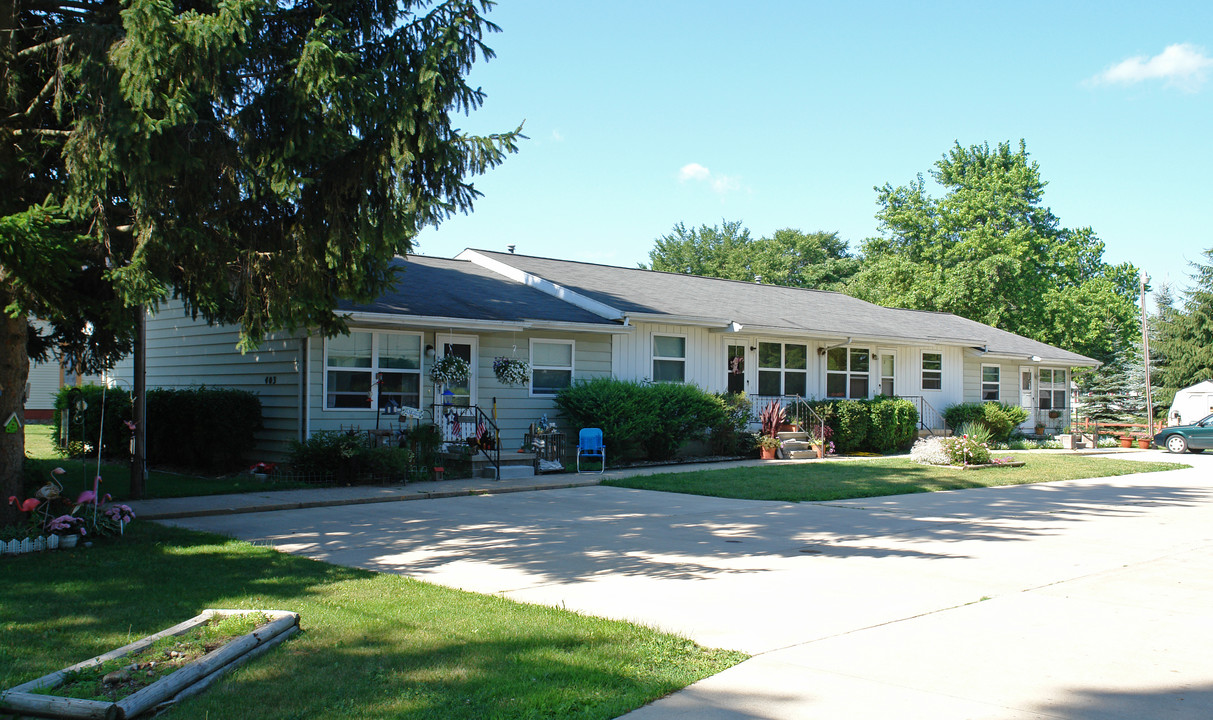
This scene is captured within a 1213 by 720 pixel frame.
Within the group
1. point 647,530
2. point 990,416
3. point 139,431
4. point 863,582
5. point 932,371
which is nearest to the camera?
point 863,582

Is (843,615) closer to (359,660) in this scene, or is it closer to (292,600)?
(359,660)

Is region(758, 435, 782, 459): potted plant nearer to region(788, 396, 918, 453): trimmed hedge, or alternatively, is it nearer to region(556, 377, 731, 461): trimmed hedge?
region(556, 377, 731, 461): trimmed hedge

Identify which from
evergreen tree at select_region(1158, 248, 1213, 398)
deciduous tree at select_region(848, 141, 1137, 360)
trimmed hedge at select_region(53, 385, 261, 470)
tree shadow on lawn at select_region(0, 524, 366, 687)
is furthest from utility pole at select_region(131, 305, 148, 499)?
evergreen tree at select_region(1158, 248, 1213, 398)

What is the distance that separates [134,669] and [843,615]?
4579mm

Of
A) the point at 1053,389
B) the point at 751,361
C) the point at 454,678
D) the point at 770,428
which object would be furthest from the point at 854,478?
the point at 1053,389

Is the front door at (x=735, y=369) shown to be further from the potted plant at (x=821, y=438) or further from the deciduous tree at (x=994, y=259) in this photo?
the deciduous tree at (x=994, y=259)

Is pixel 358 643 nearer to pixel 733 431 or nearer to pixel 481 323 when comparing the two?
pixel 481 323

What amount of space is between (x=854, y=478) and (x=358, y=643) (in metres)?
12.5

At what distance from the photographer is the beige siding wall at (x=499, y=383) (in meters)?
15.3

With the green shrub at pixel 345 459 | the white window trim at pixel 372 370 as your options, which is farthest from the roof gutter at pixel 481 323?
the green shrub at pixel 345 459

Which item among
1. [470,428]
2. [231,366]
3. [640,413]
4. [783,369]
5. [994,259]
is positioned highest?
[994,259]

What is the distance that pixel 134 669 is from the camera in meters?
4.64

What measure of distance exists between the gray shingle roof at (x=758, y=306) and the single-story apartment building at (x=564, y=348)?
10 centimetres

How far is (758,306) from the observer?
2500 cm
